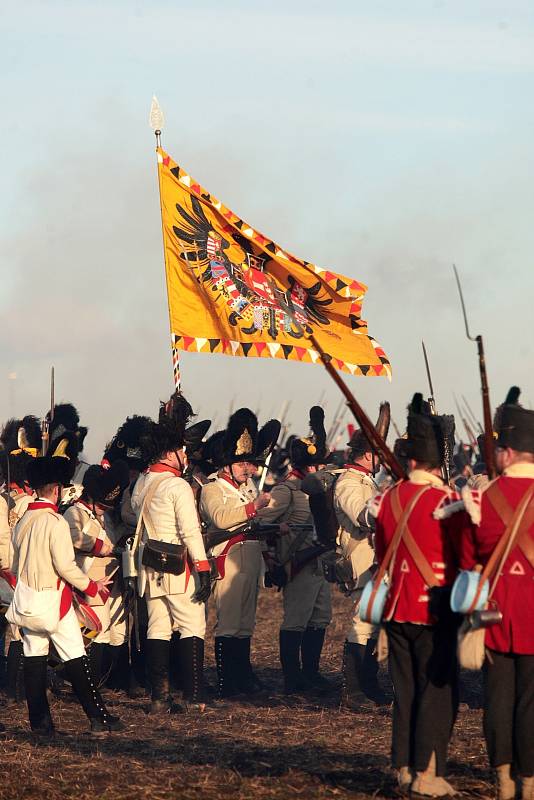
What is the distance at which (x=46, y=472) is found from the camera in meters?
10.2

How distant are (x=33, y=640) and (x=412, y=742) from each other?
376 cm

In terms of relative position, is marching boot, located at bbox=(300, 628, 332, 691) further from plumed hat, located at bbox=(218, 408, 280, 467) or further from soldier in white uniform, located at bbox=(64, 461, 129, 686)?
soldier in white uniform, located at bbox=(64, 461, 129, 686)

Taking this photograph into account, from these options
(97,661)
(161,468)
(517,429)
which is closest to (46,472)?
(161,468)

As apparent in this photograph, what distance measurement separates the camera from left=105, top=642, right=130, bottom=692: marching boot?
1234 cm

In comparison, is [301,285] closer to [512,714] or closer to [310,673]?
[310,673]

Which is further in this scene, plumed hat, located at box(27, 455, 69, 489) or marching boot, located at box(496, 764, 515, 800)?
plumed hat, located at box(27, 455, 69, 489)

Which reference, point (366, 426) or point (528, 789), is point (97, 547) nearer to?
point (366, 426)

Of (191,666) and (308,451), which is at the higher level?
(308,451)

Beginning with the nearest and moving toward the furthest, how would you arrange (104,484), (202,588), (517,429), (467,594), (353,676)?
(467,594), (517,429), (202,588), (353,676), (104,484)

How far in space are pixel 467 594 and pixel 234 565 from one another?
18.3ft

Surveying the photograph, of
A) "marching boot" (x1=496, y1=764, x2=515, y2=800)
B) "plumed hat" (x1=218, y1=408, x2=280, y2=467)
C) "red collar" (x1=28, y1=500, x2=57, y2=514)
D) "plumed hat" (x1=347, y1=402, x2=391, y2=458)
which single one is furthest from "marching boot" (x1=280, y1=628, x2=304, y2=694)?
"marching boot" (x1=496, y1=764, x2=515, y2=800)

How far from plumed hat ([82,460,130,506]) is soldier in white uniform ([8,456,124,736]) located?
5.67 feet

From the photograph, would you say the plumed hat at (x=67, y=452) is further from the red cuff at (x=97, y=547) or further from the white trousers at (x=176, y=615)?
the white trousers at (x=176, y=615)

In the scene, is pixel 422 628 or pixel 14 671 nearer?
pixel 422 628
